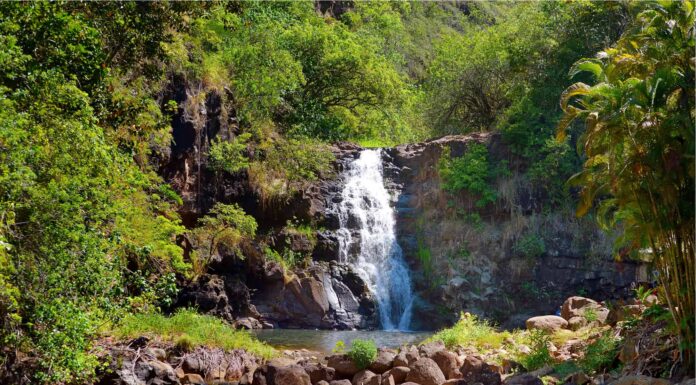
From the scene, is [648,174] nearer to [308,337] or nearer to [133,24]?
[133,24]

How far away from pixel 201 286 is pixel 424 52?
1370 inches

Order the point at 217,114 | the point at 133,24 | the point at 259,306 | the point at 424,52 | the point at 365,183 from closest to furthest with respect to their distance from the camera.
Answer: the point at 133,24 < the point at 259,306 < the point at 217,114 < the point at 365,183 < the point at 424,52

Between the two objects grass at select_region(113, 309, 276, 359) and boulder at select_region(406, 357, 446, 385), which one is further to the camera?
grass at select_region(113, 309, 276, 359)

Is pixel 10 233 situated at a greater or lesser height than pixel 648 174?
lesser

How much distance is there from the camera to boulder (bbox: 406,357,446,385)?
13.5m

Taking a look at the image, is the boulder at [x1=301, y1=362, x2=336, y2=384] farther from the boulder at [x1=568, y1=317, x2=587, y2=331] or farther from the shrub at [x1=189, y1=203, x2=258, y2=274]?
the shrub at [x1=189, y1=203, x2=258, y2=274]

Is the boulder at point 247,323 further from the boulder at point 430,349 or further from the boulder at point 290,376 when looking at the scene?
the boulder at point 290,376

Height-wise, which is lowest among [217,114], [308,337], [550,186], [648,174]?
[308,337]


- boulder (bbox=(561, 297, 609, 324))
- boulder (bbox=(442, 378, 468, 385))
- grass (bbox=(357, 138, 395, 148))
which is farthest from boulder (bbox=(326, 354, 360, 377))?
grass (bbox=(357, 138, 395, 148))

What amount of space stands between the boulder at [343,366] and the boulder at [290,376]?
105cm

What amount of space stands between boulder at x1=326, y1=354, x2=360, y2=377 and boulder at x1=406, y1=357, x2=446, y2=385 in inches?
53.4

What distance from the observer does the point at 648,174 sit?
34.8 ft

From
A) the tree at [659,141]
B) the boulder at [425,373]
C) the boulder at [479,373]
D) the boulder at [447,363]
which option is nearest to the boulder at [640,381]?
the tree at [659,141]

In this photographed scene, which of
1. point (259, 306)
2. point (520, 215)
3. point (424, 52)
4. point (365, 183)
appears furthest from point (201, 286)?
point (424, 52)
